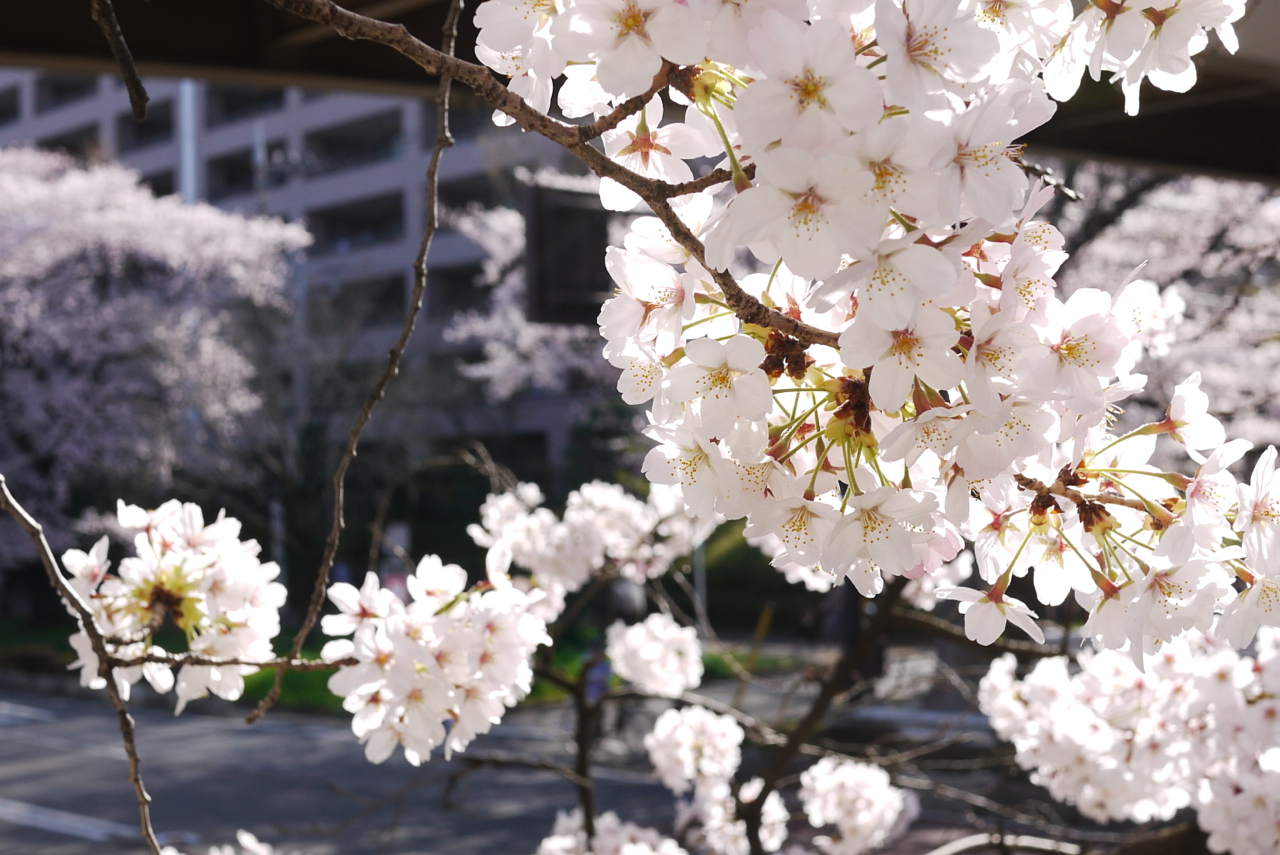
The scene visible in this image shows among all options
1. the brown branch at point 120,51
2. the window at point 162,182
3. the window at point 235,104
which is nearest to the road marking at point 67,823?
the brown branch at point 120,51

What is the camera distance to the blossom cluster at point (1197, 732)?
1.91m

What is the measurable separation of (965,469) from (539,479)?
17.5m

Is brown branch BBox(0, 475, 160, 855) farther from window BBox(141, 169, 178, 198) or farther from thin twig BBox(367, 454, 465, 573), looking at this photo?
window BBox(141, 169, 178, 198)

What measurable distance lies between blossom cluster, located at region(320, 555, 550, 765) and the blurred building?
56.3 feet

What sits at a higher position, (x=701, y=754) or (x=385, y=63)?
(x=385, y=63)

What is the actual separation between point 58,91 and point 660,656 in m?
29.5

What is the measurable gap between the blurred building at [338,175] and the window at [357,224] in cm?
4

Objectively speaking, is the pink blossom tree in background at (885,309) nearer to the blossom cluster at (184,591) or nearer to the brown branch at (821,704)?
the blossom cluster at (184,591)

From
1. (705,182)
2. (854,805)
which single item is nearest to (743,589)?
(854,805)

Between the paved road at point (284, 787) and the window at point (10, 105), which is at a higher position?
the window at point (10, 105)

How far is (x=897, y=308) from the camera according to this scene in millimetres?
593

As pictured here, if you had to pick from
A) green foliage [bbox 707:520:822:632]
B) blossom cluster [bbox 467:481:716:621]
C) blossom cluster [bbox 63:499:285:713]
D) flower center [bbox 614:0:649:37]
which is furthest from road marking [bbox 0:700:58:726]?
flower center [bbox 614:0:649:37]

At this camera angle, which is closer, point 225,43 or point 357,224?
point 225,43

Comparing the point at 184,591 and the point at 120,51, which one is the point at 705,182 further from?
the point at 184,591
